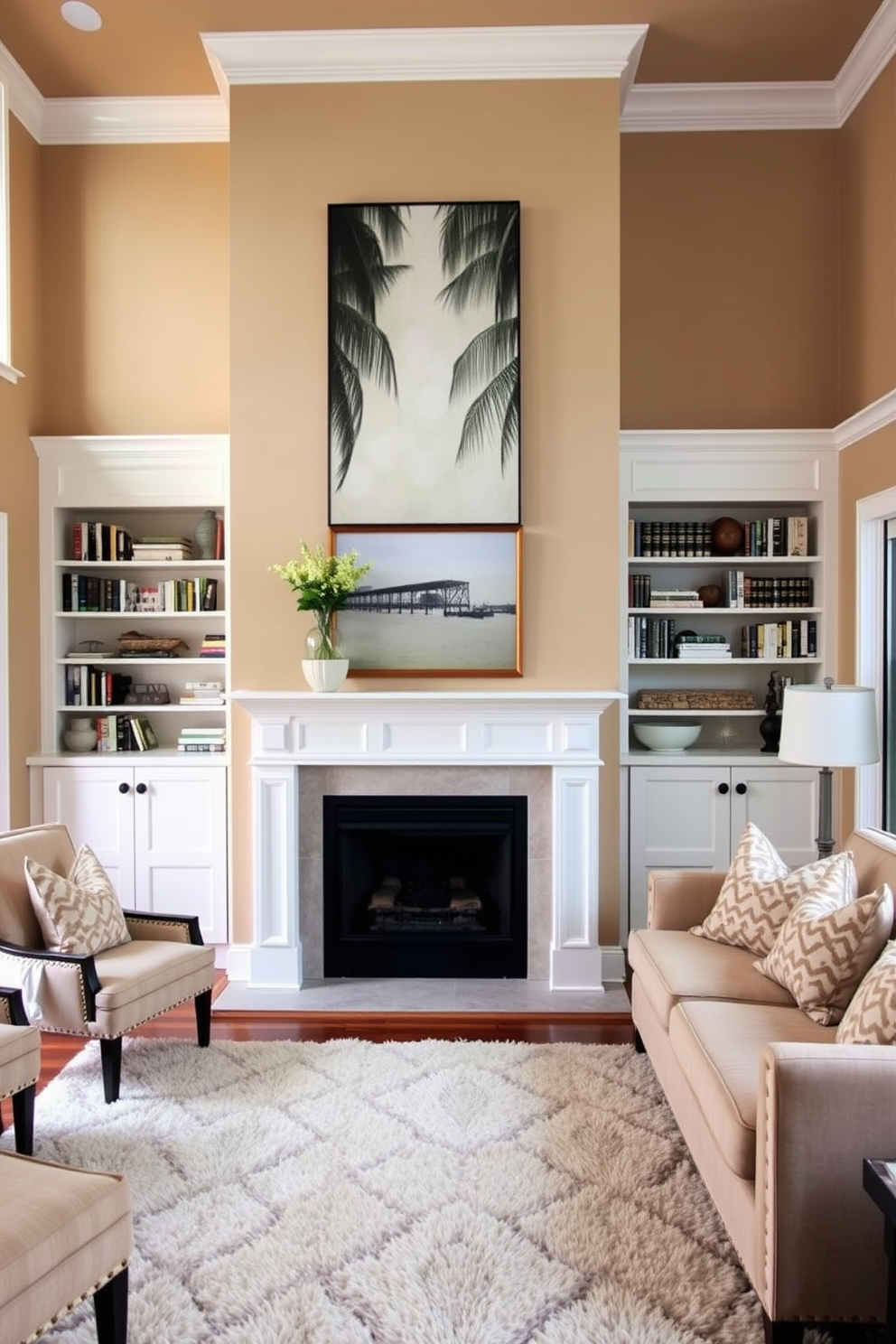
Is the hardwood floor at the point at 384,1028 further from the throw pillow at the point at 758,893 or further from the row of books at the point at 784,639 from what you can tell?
the row of books at the point at 784,639

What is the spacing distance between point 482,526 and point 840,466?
179 cm

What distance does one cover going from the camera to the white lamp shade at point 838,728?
319 cm

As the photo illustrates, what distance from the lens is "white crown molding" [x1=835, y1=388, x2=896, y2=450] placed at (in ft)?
12.6

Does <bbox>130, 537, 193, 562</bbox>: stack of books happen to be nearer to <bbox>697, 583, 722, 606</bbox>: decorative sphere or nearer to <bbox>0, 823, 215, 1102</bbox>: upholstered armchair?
<bbox>0, 823, 215, 1102</bbox>: upholstered armchair

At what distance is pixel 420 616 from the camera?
414 centimetres

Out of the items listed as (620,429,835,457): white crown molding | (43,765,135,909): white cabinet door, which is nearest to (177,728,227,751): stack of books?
(43,765,135,909): white cabinet door

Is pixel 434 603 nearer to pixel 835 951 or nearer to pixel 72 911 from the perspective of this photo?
pixel 72 911

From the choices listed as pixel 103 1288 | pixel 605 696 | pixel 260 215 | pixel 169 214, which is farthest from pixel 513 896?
pixel 169 214

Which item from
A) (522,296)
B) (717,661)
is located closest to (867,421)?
(717,661)

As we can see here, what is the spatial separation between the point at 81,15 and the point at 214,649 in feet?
9.11

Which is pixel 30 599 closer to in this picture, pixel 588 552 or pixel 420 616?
pixel 420 616

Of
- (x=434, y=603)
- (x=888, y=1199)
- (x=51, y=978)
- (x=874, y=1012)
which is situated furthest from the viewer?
(x=434, y=603)

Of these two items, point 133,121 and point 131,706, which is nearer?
point 133,121

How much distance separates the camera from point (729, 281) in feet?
15.5
